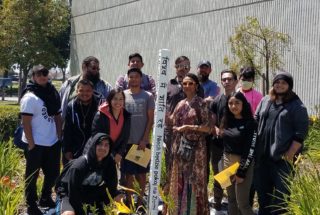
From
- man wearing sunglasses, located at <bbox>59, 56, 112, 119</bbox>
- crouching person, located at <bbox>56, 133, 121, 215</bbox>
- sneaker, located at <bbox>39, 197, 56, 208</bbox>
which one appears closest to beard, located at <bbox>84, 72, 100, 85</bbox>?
man wearing sunglasses, located at <bbox>59, 56, 112, 119</bbox>

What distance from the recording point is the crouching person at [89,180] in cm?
501

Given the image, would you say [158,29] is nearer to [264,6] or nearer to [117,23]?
[117,23]

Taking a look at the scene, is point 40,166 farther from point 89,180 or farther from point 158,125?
point 158,125

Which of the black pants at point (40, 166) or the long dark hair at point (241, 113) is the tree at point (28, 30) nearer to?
the black pants at point (40, 166)

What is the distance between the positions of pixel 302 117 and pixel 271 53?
11073mm

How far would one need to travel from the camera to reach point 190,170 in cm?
557

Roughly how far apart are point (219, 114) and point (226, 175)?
88 centimetres

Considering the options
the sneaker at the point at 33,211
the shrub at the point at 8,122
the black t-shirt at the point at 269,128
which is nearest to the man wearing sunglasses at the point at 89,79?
the sneaker at the point at 33,211

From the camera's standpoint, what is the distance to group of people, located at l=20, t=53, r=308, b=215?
5230 mm

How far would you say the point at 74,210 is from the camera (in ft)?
16.4

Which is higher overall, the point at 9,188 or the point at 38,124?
the point at 38,124

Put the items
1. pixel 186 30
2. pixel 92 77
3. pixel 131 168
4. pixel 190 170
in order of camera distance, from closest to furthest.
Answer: pixel 190 170 → pixel 131 168 → pixel 92 77 → pixel 186 30

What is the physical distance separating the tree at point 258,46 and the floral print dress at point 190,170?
979 cm

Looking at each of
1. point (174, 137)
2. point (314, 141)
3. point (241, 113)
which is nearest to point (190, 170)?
point (174, 137)
